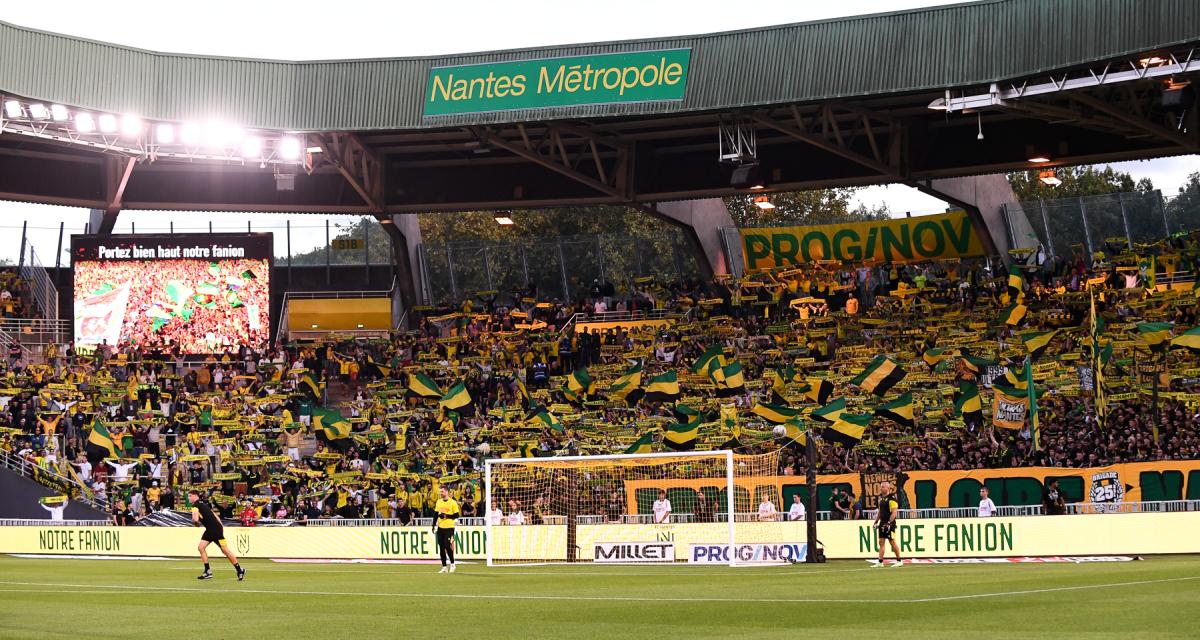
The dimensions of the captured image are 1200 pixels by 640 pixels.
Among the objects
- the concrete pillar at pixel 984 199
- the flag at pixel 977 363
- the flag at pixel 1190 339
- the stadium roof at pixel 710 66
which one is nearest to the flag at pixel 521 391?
the stadium roof at pixel 710 66

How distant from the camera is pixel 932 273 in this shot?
48344 mm

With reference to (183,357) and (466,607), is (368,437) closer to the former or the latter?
(183,357)

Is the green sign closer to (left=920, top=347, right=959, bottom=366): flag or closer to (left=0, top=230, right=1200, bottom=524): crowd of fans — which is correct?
(left=0, top=230, right=1200, bottom=524): crowd of fans

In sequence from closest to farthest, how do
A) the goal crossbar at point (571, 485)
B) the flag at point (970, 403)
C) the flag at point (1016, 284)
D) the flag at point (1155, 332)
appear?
the goal crossbar at point (571, 485)
the flag at point (970, 403)
the flag at point (1155, 332)
the flag at point (1016, 284)

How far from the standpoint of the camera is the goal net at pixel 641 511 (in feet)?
94.4

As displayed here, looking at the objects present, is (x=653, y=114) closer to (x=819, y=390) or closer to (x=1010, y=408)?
(x=819, y=390)

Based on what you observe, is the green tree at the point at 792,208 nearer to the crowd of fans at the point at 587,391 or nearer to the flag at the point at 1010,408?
the crowd of fans at the point at 587,391

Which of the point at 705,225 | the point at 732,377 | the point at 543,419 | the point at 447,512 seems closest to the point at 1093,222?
the point at 705,225

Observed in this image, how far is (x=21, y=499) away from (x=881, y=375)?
23.9 meters

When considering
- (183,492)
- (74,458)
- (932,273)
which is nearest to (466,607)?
(183,492)

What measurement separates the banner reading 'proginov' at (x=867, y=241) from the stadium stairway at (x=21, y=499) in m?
25.5

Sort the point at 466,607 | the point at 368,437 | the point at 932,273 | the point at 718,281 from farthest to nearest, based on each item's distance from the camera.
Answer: the point at 718,281, the point at 932,273, the point at 368,437, the point at 466,607

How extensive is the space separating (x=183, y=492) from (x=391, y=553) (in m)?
9.33

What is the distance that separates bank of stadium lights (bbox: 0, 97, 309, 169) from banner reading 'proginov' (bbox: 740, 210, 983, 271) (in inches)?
705
